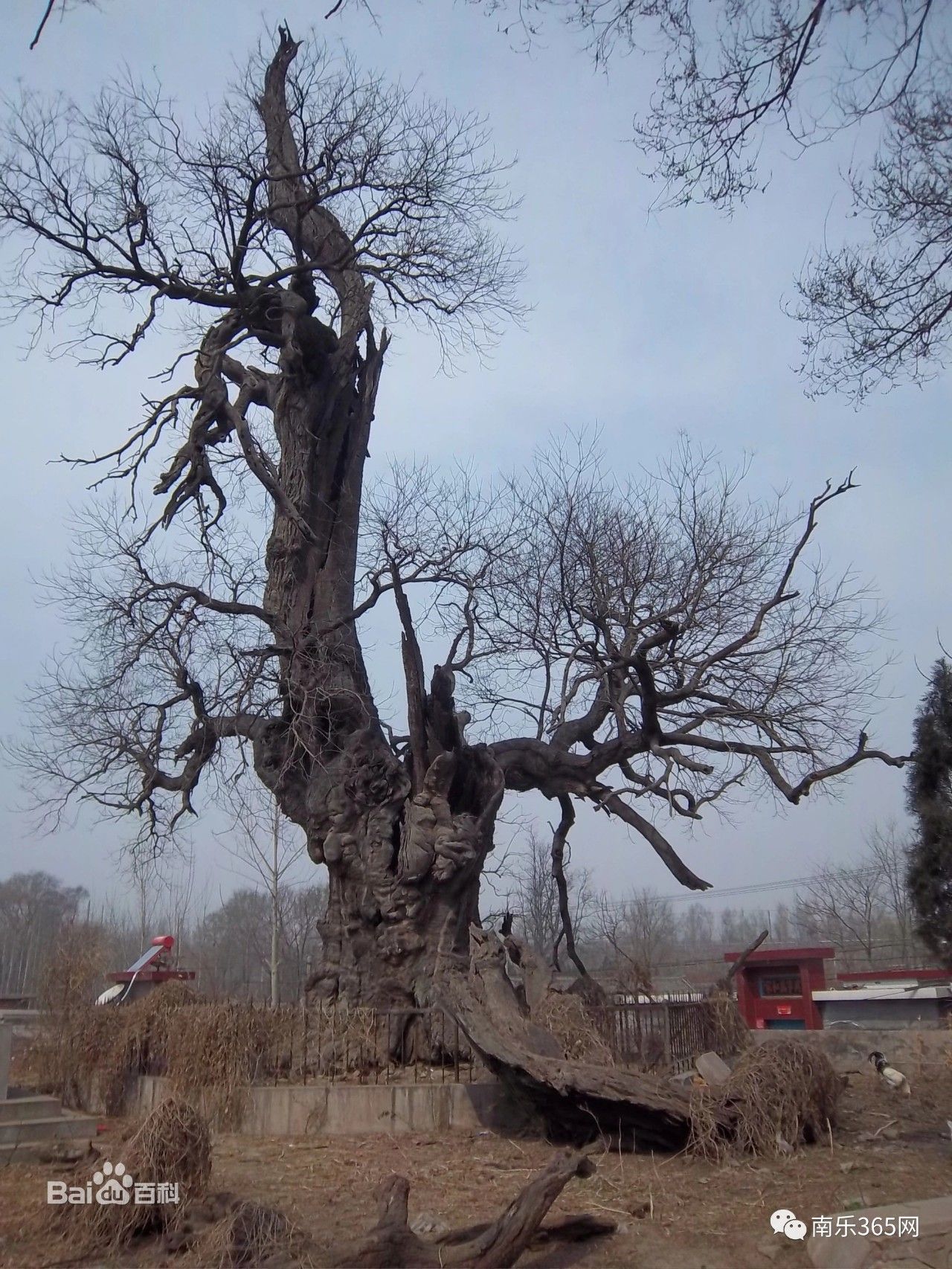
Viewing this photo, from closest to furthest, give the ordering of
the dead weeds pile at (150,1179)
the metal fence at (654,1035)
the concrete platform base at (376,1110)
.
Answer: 1. the dead weeds pile at (150,1179)
2. the concrete platform base at (376,1110)
3. the metal fence at (654,1035)

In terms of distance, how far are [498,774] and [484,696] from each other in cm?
388

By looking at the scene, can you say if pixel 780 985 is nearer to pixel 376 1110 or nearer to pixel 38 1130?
pixel 376 1110

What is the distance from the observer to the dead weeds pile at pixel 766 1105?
24.3ft

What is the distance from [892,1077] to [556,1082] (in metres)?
4.01

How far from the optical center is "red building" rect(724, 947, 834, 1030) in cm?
1786

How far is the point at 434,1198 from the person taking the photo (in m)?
6.76

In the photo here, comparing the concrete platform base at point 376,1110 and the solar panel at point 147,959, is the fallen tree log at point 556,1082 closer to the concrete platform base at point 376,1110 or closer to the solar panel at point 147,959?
the concrete platform base at point 376,1110

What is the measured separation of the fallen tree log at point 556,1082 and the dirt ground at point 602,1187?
22 cm

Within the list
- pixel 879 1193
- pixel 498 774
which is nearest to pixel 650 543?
pixel 498 774
